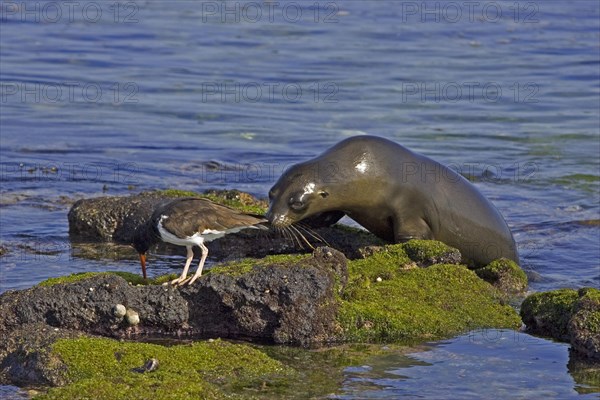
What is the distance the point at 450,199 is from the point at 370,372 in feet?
11.8

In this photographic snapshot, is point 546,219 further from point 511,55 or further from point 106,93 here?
point 511,55

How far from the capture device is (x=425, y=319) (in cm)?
832

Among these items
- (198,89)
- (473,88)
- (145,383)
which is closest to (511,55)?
(473,88)

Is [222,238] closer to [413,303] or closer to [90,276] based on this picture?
[90,276]

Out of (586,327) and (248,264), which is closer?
(586,327)

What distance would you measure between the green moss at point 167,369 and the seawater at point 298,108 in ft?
→ 2.04

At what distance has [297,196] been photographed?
10062 millimetres

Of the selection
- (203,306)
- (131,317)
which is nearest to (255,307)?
(203,306)

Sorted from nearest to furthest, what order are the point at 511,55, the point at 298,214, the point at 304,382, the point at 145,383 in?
the point at 145,383, the point at 304,382, the point at 298,214, the point at 511,55

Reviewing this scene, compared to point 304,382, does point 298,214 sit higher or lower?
higher

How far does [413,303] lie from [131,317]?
207 cm

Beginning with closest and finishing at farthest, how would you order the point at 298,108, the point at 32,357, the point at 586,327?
the point at 32,357
the point at 586,327
the point at 298,108

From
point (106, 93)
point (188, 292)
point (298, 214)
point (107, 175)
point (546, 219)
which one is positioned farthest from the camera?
point (106, 93)

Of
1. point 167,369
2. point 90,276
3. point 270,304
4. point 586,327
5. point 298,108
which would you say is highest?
point 298,108
